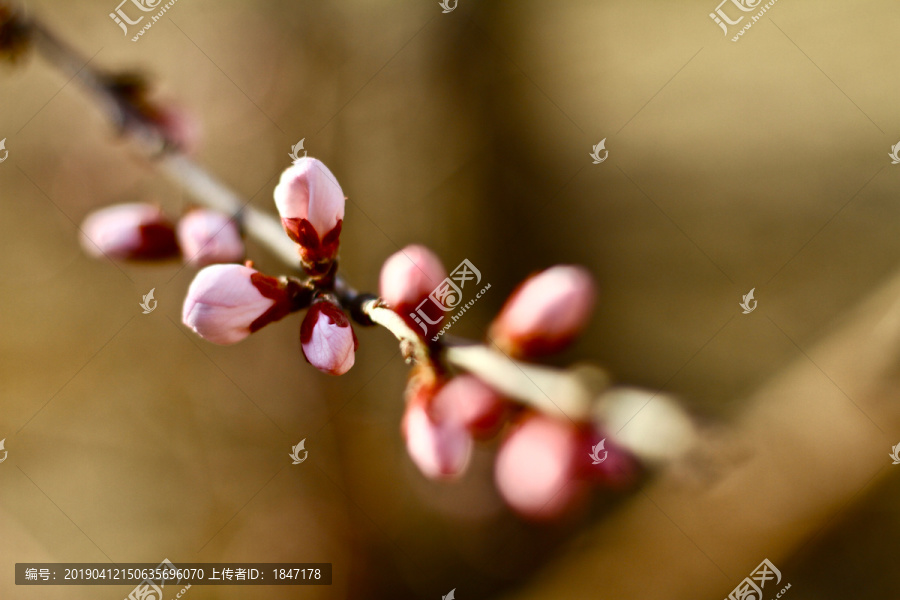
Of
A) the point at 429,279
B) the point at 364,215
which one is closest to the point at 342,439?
the point at 364,215

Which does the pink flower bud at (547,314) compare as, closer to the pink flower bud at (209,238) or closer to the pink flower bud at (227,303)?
the pink flower bud at (227,303)

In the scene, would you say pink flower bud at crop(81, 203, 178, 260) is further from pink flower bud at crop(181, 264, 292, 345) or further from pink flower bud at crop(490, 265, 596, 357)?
pink flower bud at crop(490, 265, 596, 357)

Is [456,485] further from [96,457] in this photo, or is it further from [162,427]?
[96,457]

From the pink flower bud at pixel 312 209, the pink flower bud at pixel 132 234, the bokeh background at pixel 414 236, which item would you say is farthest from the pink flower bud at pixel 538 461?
the bokeh background at pixel 414 236
